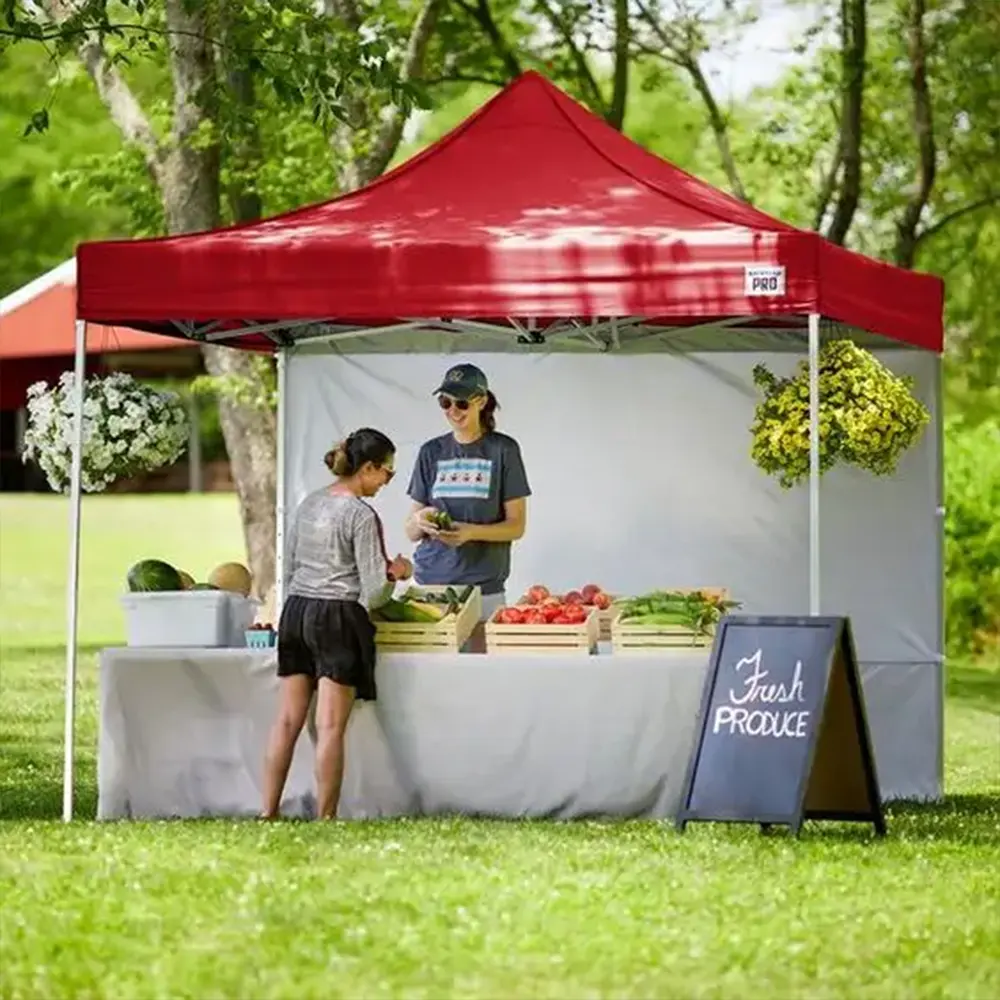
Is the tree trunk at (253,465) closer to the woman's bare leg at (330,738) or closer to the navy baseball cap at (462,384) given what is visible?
the navy baseball cap at (462,384)

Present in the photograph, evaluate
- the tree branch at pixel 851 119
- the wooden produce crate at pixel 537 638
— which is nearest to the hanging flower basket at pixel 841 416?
the wooden produce crate at pixel 537 638

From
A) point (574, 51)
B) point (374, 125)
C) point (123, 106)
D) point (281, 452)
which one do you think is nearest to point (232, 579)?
point (281, 452)

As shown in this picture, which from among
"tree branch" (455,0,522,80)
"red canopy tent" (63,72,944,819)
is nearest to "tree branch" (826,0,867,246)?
"tree branch" (455,0,522,80)

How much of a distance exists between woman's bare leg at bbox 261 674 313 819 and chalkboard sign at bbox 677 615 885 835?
4.93 ft

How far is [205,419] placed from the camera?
5525 cm

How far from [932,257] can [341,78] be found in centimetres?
1746

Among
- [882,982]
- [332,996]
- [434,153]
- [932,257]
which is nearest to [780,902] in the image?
[882,982]

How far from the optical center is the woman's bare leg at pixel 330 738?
35.0 feet

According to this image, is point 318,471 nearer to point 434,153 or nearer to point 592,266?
point 434,153

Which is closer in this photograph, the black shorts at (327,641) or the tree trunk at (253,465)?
the black shorts at (327,641)

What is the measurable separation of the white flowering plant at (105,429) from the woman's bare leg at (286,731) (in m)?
1.10

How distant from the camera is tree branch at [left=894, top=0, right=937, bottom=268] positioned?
22109 millimetres

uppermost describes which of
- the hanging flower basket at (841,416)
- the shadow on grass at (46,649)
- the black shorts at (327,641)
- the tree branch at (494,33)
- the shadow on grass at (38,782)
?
the tree branch at (494,33)

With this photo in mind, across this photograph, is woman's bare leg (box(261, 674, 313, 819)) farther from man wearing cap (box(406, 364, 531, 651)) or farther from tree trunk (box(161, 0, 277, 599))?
tree trunk (box(161, 0, 277, 599))
